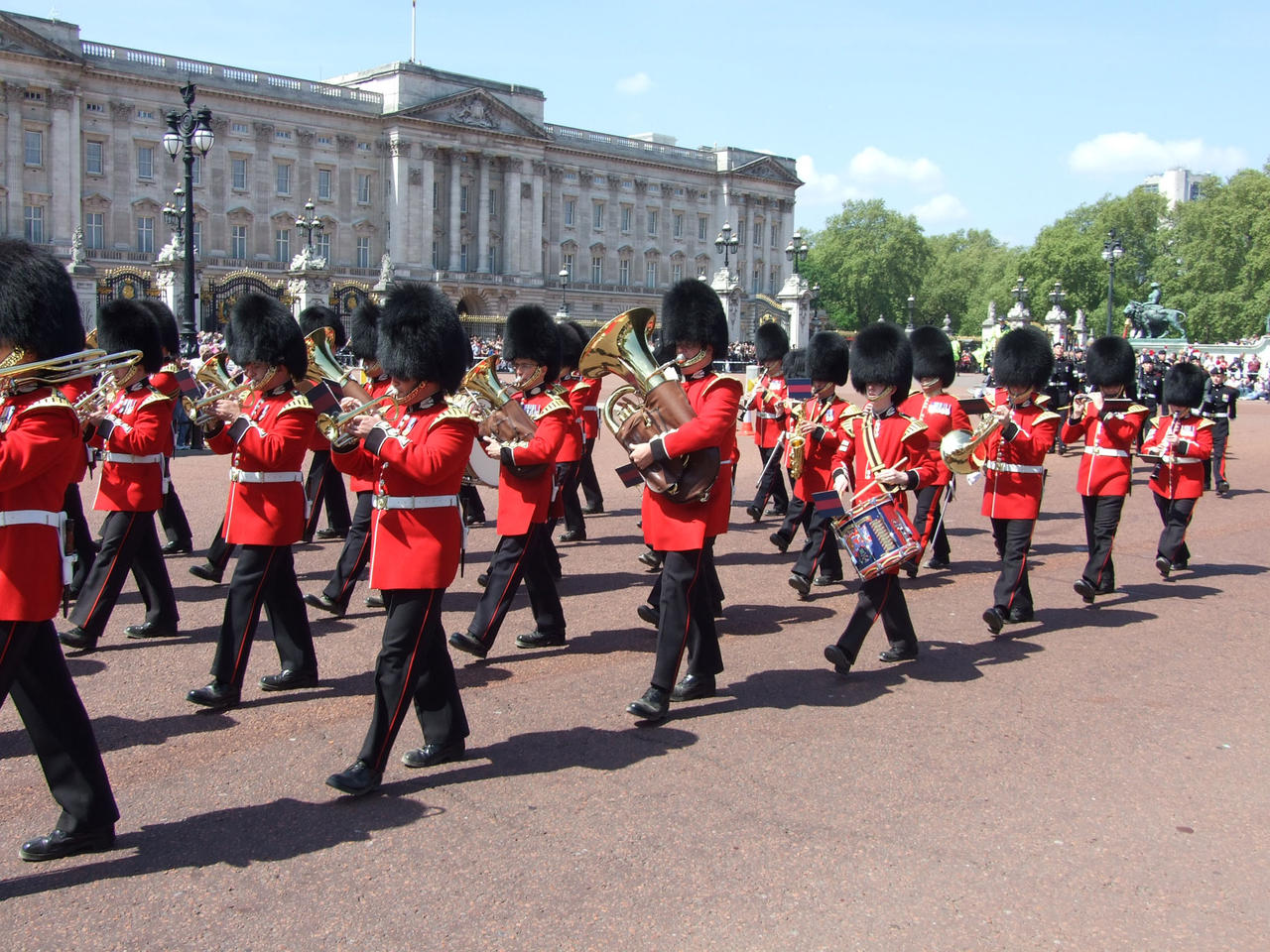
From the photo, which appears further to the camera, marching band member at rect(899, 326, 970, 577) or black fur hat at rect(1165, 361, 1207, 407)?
black fur hat at rect(1165, 361, 1207, 407)

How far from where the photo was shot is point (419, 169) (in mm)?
60375

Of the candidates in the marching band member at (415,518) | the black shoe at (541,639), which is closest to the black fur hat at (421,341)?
the marching band member at (415,518)

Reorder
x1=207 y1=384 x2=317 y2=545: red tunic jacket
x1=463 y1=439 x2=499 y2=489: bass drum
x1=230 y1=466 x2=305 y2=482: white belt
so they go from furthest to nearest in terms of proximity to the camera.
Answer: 1. x1=463 y1=439 x2=499 y2=489: bass drum
2. x1=230 y1=466 x2=305 y2=482: white belt
3. x1=207 y1=384 x2=317 y2=545: red tunic jacket

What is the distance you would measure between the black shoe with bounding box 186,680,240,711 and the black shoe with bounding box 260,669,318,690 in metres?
0.25

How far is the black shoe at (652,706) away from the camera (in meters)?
5.15

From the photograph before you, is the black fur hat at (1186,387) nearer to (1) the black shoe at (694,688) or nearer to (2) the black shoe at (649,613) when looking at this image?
(2) the black shoe at (649,613)

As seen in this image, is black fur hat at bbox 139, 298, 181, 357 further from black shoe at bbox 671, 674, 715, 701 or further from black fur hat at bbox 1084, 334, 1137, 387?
black fur hat at bbox 1084, 334, 1137, 387

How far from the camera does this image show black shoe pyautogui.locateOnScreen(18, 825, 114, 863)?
379 cm

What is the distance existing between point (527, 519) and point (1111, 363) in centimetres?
464

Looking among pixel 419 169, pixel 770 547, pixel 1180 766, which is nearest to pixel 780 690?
pixel 1180 766

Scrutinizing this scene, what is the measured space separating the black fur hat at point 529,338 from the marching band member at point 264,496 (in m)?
1.33

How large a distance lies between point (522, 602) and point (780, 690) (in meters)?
2.32

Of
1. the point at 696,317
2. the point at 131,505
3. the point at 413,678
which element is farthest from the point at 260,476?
the point at 696,317

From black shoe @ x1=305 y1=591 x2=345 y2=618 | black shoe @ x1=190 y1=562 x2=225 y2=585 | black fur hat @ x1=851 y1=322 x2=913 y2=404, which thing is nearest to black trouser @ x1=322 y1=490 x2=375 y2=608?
black shoe @ x1=305 y1=591 x2=345 y2=618
